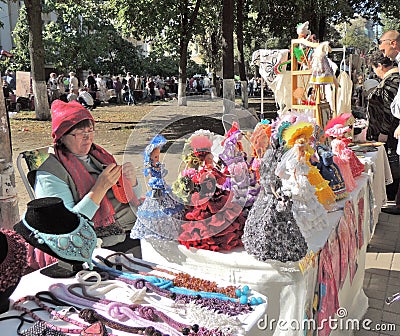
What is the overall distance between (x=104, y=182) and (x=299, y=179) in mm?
938

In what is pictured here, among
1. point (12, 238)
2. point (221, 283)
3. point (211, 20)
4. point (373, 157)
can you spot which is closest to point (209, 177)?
point (221, 283)

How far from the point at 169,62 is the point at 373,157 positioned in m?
28.7

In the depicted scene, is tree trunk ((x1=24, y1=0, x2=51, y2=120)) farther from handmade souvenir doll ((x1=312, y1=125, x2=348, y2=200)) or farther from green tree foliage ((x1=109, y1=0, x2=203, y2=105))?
handmade souvenir doll ((x1=312, y1=125, x2=348, y2=200))

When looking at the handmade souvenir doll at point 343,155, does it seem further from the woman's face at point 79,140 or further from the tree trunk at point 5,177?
the tree trunk at point 5,177

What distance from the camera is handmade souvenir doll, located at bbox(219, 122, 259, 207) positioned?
2109 millimetres

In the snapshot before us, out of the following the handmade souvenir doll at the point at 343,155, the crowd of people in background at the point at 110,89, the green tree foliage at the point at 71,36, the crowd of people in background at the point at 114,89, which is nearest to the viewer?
the handmade souvenir doll at the point at 343,155

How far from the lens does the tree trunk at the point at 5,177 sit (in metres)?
2.70

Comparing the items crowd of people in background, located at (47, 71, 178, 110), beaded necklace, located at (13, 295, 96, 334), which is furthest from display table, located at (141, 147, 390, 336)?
crowd of people in background, located at (47, 71, 178, 110)

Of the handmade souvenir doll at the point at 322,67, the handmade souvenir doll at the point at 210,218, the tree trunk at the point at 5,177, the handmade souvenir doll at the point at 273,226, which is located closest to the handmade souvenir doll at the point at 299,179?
the handmade souvenir doll at the point at 273,226

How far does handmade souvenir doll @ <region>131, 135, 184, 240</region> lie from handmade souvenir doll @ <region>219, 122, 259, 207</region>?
30 cm

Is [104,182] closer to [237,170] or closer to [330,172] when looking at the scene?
[237,170]

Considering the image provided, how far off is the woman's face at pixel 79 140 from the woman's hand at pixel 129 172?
0.90 feet

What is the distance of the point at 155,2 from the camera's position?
13.0 meters

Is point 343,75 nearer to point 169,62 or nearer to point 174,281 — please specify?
point 174,281
